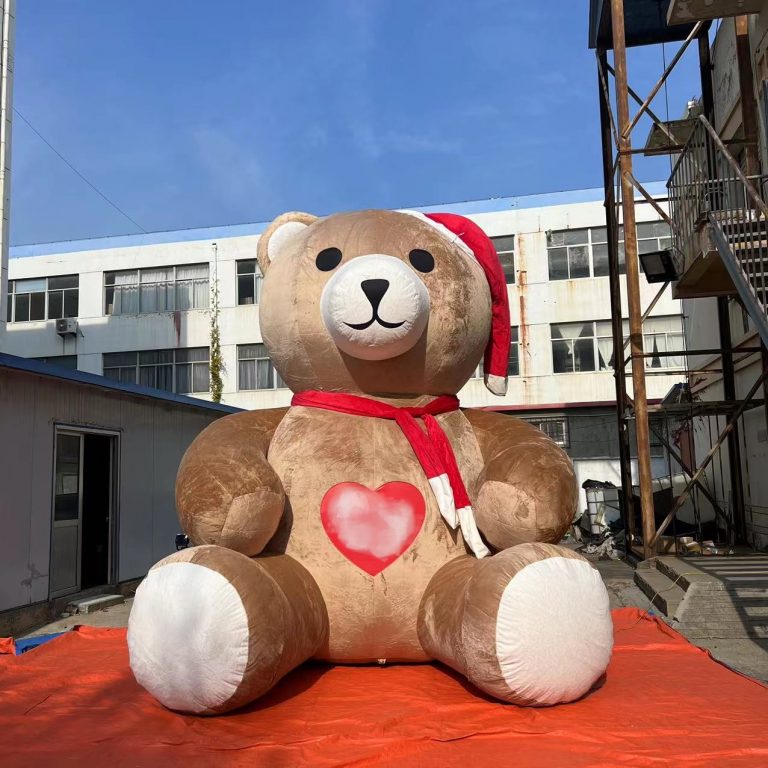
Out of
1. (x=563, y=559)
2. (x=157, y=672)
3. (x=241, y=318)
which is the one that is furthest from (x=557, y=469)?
(x=241, y=318)

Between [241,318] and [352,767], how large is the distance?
75.4 ft

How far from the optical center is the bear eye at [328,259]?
13.1ft

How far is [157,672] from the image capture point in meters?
3.05

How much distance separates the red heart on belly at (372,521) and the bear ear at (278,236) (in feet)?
4.90

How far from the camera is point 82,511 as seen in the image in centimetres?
902

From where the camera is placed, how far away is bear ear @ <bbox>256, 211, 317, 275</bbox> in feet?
14.7

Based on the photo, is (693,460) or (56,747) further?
(693,460)

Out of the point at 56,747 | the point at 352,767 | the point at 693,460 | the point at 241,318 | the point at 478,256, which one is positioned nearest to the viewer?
the point at 352,767

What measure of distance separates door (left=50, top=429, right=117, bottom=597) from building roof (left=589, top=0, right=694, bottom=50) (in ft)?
33.0

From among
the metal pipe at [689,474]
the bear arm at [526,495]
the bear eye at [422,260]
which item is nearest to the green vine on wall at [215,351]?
the metal pipe at [689,474]

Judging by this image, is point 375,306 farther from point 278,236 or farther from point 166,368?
point 166,368

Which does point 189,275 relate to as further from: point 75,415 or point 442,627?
point 442,627

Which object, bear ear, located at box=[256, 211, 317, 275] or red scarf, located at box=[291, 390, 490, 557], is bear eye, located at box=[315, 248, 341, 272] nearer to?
bear ear, located at box=[256, 211, 317, 275]

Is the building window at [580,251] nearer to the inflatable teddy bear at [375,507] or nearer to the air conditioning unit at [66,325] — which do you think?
the air conditioning unit at [66,325]
